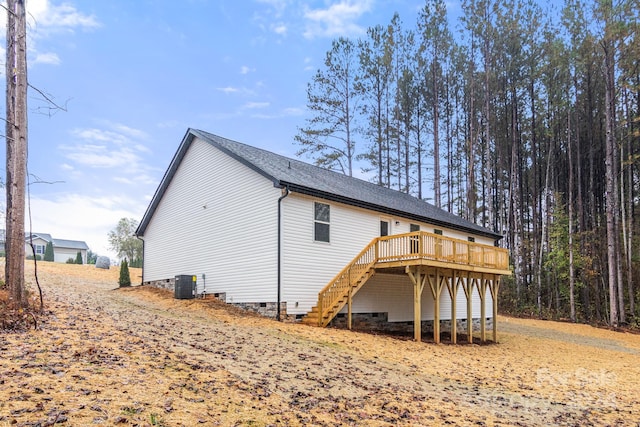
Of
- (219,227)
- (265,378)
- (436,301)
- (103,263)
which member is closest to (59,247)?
(103,263)

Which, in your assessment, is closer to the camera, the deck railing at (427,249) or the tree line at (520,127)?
the deck railing at (427,249)

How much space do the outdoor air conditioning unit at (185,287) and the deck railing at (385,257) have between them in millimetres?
5094

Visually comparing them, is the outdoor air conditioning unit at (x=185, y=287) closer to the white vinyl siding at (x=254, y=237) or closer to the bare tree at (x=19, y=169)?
the white vinyl siding at (x=254, y=237)

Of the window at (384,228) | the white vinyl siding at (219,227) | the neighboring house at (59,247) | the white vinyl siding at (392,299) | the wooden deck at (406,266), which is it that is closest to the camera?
the wooden deck at (406,266)

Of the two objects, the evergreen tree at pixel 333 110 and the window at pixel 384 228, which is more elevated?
the evergreen tree at pixel 333 110

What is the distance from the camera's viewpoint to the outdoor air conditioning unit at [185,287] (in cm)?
1545

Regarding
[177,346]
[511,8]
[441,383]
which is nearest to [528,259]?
[511,8]

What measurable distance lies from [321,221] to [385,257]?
2.34 metres

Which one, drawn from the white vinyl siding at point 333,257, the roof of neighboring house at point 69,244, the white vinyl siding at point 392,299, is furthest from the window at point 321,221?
the roof of neighboring house at point 69,244

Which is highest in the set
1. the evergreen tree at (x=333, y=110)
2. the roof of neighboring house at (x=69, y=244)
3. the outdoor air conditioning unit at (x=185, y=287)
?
the evergreen tree at (x=333, y=110)

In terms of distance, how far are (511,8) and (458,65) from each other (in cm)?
454

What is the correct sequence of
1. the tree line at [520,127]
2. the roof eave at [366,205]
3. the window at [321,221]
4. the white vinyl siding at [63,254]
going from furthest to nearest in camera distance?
the white vinyl siding at [63,254]
the tree line at [520,127]
the window at [321,221]
the roof eave at [366,205]

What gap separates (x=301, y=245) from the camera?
13.4 meters

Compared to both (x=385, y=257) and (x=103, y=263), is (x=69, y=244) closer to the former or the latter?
(x=103, y=263)
